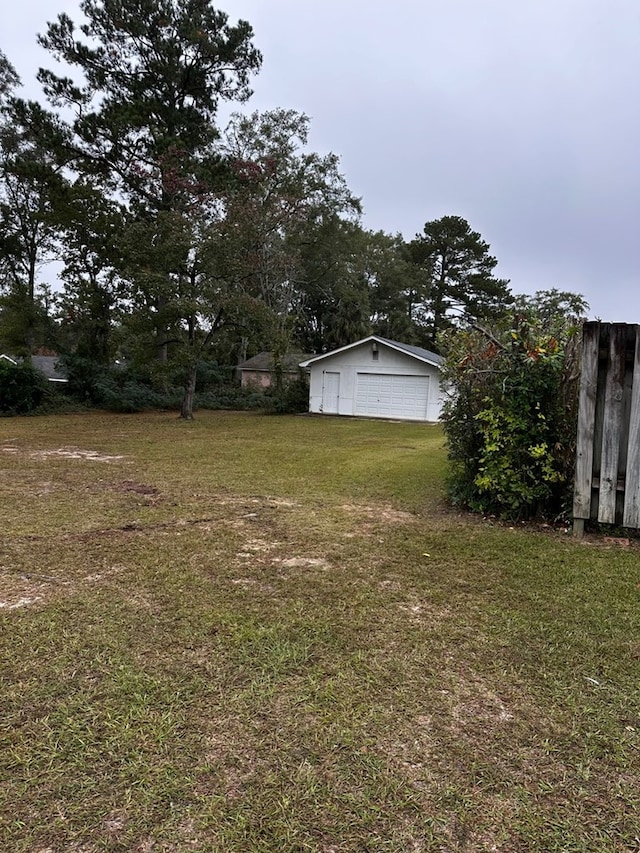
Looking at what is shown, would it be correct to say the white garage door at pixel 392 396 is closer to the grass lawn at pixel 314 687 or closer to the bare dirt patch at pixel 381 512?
the bare dirt patch at pixel 381 512

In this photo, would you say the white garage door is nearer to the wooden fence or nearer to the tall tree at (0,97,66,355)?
the tall tree at (0,97,66,355)

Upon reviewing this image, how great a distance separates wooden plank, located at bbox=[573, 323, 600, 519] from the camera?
4.18 metres

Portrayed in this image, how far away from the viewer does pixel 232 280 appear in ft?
52.9

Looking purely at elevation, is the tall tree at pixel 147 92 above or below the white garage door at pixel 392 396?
above

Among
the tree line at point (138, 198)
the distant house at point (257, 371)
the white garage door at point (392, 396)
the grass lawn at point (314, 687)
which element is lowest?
the grass lawn at point (314, 687)

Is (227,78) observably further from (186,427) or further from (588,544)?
(588,544)

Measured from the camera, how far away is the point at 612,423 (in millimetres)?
4180

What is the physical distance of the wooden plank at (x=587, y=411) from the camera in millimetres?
4184

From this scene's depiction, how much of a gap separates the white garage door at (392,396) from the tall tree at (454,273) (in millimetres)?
17181

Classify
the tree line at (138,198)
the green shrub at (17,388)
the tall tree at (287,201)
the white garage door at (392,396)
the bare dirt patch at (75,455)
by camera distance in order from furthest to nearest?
1. the tall tree at (287,201)
2. the white garage door at (392,396)
3. the green shrub at (17,388)
4. the tree line at (138,198)
5. the bare dirt patch at (75,455)

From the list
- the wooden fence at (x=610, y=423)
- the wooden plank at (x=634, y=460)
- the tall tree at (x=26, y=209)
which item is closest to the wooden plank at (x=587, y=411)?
Answer: the wooden fence at (x=610, y=423)

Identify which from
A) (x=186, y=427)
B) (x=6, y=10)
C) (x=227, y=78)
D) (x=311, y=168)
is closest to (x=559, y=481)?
(x=186, y=427)

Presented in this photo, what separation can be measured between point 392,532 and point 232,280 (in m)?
13.3

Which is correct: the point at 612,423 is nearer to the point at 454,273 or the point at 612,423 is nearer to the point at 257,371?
the point at 257,371
